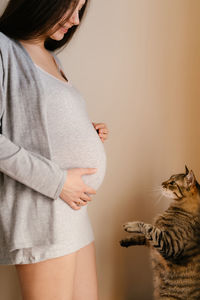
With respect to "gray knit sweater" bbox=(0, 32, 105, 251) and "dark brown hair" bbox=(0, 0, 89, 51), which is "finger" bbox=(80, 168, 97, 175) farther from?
"dark brown hair" bbox=(0, 0, 89, 51)

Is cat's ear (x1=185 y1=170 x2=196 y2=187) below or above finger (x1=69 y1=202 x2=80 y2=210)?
below

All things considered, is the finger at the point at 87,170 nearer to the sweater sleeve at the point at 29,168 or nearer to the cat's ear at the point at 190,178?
the sweater sleeve at the point at 29,168

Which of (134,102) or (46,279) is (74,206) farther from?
(134,102)

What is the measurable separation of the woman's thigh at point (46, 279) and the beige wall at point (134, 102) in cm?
63

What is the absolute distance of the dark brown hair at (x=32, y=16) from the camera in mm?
891

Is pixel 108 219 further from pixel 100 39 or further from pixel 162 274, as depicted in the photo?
pixel 100 39

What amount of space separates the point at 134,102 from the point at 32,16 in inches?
28.4

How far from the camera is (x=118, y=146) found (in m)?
1.53

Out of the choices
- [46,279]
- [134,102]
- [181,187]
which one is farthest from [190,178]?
[46,279]

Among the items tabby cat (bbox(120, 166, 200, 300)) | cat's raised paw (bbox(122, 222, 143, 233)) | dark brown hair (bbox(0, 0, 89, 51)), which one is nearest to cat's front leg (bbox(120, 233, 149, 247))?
tabby cat (bbox(120, 166, 200, 300))

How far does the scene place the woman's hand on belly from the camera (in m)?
0.87

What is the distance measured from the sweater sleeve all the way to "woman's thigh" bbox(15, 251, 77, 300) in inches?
7.1

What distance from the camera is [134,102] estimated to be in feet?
4.98

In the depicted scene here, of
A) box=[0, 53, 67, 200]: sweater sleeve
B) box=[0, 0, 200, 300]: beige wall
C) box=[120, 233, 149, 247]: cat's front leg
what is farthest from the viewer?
box=[0, 0, 200, 300]: beige wall
